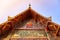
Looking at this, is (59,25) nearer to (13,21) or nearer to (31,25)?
(31,25)

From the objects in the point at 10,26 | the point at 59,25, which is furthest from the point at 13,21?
the point at 59,25

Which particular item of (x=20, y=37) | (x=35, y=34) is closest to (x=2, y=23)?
(x=20, y=37)

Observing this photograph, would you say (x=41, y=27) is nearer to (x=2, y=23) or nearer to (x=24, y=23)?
(x=24, y=23)

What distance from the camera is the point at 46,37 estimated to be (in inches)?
309

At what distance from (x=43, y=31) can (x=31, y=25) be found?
2.29 ft

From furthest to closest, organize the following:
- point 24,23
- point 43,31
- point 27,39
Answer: point 24,23 < point 43,31 < point 27,39

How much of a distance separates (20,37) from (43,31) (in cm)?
114

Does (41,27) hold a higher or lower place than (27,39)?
higher

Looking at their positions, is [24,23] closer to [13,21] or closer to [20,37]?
[13,21]

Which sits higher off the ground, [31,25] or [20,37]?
[31,25]


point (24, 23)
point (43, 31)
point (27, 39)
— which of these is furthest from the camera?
point (24, 23)

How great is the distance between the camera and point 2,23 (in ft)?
26.3

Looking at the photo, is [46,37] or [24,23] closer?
[46,37]

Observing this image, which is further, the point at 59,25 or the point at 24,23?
the point at 24,23
